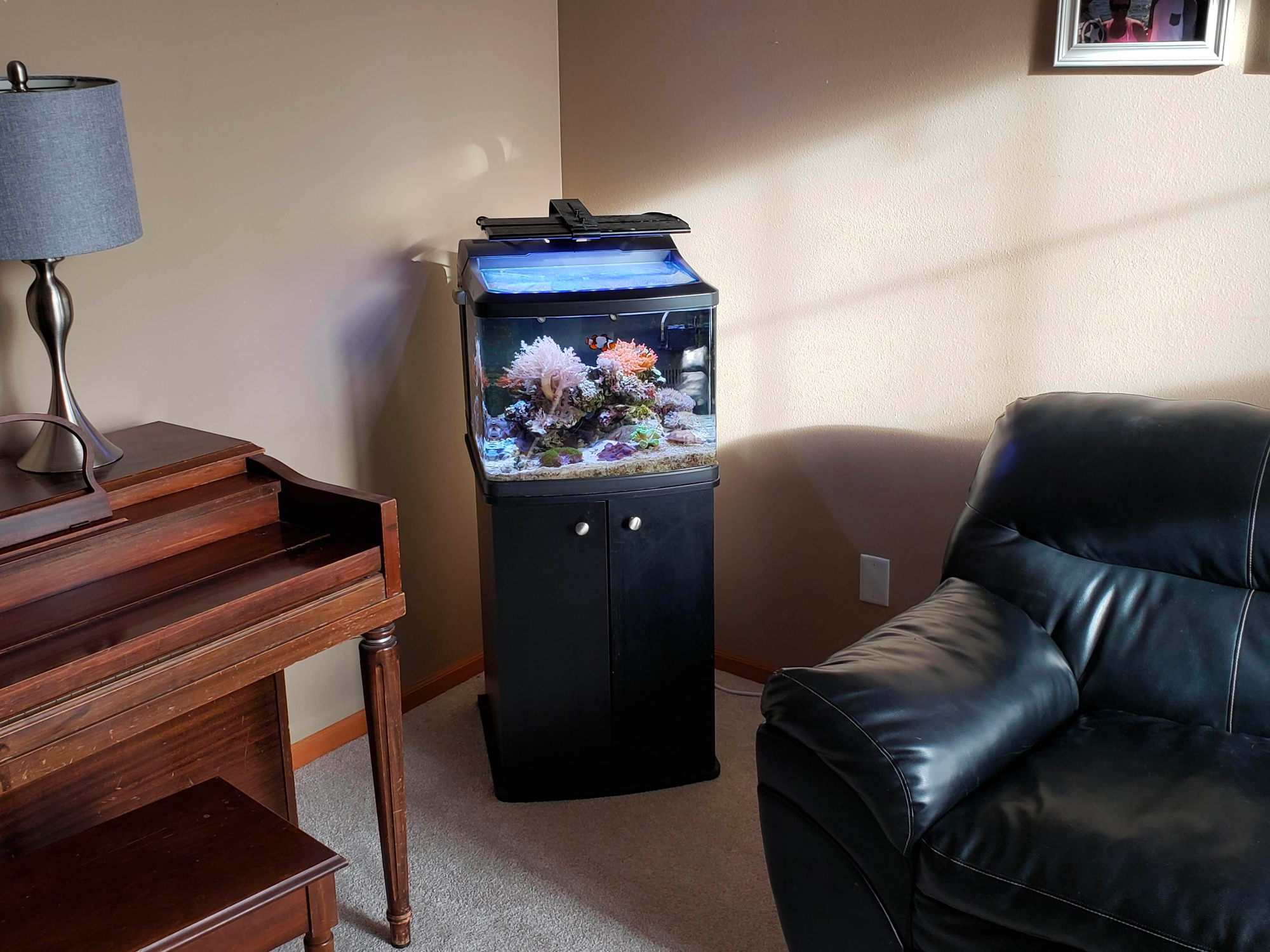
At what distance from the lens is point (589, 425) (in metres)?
2.21

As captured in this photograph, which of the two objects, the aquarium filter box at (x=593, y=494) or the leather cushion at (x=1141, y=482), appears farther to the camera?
the aquarium filter box at (x=593, y=494)

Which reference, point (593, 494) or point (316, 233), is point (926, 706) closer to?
point (593, 494)

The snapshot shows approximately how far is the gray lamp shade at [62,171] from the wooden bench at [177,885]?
864 mm

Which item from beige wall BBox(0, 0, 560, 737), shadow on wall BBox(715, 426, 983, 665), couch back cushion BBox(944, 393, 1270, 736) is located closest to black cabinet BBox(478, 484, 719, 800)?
beige wall BBox(0, 0, 560, 737)

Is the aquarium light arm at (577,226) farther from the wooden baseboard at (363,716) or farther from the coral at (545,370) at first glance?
the wooden baseboard at (363,716)

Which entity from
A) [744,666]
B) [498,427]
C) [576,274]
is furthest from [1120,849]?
[744,666]

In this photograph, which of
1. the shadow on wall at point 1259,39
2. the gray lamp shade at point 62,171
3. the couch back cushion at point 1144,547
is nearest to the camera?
the gray lamp shade at point 62,171

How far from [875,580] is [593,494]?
83 cm

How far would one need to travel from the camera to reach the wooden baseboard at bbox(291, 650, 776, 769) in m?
2.60

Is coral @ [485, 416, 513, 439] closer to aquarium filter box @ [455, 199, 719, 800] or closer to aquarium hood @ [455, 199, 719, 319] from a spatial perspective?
aquarium filter box @ [455, 199, 719, 800]

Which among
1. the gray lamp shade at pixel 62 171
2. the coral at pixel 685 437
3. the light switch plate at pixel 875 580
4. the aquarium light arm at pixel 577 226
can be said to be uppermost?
the gray lamp shade at pixel 62 171

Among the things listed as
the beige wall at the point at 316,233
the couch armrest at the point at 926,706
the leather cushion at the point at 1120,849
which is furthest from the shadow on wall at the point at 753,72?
the leather cushion at the point at 1120,849

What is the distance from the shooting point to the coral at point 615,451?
7.32 feet

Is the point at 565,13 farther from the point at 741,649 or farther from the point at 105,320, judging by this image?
the point at 741,649
